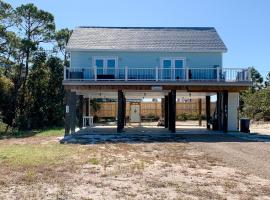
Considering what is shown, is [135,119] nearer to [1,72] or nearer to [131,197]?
[1,72]

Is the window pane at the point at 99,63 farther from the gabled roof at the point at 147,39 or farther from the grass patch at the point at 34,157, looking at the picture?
the grass patch at the point at 34,157

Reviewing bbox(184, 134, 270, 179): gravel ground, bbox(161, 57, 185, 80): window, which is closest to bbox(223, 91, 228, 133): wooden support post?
bbox(161, 57, 185, 80): window

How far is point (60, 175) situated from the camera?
1061 centimetres

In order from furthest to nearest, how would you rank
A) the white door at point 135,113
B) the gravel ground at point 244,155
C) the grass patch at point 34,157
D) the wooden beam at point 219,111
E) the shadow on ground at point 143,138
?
the white door at point 135,113 → the wooden beam at point 219,111 → the shadow on ground at point 143,138 → the grass patch at point 34,157 → the gravel ground at point 244,155

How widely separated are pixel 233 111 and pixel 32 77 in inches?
675

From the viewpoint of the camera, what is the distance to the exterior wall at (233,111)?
27.8m

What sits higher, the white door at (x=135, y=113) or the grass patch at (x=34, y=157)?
the white door at (x=135, y=113)

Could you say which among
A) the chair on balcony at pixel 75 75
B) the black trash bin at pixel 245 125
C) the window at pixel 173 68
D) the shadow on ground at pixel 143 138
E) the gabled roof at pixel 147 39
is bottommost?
the shadow on ground at pixel 143 138

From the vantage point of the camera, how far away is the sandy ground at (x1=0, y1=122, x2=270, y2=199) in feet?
28.2

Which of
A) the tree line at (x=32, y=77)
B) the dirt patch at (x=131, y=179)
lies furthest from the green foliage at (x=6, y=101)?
the dirt patch at (x=131, y=179)

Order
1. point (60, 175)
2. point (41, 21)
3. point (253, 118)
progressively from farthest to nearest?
point (253, 118) < point (41, 21) < point (60, 175)

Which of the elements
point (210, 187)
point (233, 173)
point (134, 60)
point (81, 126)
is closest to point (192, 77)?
point (134, 60)

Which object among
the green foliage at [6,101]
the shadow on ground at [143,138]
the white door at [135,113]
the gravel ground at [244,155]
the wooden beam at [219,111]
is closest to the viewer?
the gravel ground at [244,155]

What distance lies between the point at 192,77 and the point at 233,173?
17.3 metres
